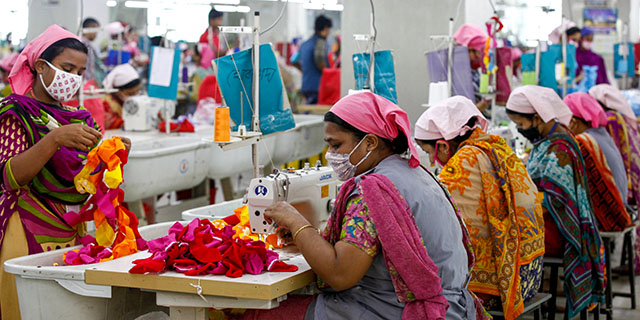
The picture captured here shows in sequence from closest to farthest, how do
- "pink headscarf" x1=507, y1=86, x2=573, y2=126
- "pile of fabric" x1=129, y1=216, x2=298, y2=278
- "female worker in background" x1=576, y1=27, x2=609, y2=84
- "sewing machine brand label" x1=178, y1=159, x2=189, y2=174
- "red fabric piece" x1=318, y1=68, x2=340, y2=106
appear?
"pile of fabric" x1=129, y1=216, x2=298, y2=278
"pink headscarf" x1=507, y1=86, x2=573, y2=126
"sewing machine brand label" x1=178, y1=159, x2=189, y2=174
"red fabric piece" x1=318, y1=68, x2=340, y2=106
"female worker in background" x1=576, y1=27, x2=609, y2=84

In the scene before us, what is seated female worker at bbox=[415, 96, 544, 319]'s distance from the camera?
3242 mm

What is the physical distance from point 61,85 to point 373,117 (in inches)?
50.0

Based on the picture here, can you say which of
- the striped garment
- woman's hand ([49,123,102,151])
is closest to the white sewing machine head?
woman's hand ([49,123,102,151])

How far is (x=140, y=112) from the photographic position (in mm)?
5934

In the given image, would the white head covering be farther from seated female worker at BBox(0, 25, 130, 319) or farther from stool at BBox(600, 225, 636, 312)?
stool at BBox(600, 225, 636, 312)

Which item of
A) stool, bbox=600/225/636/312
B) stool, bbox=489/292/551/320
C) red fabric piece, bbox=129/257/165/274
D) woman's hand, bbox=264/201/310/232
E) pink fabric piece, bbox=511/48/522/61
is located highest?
pink fabric piece, bbox=511/48/522/61

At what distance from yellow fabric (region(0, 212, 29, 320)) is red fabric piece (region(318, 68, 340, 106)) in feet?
20.8

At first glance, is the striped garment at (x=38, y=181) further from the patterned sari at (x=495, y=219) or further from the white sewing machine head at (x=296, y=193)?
the patterned sari at (x=495, y=219)

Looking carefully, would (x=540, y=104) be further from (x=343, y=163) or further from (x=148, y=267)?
(x=148, y=267)

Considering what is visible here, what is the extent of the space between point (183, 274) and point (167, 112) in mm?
3741

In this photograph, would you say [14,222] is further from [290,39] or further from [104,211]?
[290,39]

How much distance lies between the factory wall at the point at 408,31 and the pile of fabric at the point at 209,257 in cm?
356

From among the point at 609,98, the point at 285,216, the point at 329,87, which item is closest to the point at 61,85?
the point at 285,216

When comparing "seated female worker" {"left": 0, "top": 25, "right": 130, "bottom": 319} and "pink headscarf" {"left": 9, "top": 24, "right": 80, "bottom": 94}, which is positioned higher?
"pink headscarf" {"left": 9, "top": 24, "right": 80, "bottom": 94}
